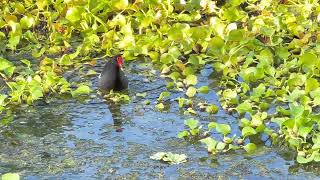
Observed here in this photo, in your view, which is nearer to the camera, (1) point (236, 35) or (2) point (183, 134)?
(2) point (183, 134)

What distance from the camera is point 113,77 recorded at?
21.9 feet

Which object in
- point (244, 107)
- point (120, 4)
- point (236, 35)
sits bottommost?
point (244, 107)

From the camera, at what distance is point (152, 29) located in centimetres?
804

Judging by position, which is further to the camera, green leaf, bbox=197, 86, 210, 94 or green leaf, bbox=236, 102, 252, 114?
green leaf, bbox=197, 86, 210, 94

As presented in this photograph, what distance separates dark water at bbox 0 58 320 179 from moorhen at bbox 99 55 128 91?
0.39 ft

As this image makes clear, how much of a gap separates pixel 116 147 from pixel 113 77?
3.54 feet

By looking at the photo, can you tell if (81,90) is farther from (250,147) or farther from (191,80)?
(250,147)

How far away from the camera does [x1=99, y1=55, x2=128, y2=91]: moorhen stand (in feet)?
22.0

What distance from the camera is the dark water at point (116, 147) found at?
17.5 feet

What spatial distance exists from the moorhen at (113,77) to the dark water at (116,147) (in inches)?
4.7

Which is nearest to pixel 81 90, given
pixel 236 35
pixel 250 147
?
pixel 236 35

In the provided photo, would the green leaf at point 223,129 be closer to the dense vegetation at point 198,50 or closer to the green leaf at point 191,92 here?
the dense vegetation at point 198,50

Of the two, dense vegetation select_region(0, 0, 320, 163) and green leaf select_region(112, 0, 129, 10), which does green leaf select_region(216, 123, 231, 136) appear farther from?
green leaf select_region(112, 0, 129, 10)

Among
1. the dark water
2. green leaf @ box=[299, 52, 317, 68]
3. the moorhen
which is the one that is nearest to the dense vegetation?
green leaf @ box=[299, 52, 317, 68]
